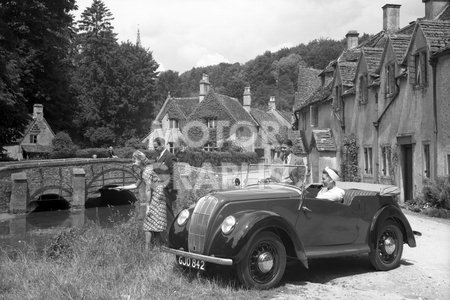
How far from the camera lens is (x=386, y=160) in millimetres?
21594

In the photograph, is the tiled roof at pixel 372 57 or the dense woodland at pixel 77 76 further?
the tiled roof at pixel 372 57

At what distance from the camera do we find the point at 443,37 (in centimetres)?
1789

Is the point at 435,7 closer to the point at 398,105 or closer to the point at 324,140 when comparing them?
the point at 398,105

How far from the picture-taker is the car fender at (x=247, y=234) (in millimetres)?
6500

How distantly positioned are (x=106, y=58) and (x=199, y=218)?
2385 inches

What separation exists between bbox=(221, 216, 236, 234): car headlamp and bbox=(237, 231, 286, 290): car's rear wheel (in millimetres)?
330

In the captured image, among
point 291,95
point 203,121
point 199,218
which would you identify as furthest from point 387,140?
point 291,95

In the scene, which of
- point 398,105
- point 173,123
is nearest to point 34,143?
point 173,123

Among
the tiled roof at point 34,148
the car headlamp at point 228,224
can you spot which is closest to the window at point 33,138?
the tiled roof at point 34,148

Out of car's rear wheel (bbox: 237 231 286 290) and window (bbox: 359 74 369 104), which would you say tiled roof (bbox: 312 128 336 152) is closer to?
window (bbox: 359 74 369 104)

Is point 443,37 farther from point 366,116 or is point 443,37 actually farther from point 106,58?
point 106,58

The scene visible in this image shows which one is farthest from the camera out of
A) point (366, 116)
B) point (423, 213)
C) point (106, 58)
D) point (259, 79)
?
point (259, 79)

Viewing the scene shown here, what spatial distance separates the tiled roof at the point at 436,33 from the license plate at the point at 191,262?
14.1 meters

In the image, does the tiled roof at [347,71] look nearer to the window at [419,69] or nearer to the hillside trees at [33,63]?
the window at [419,69]
